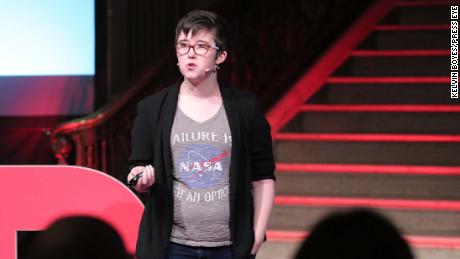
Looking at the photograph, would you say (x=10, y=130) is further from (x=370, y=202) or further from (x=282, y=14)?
(x=370, y=202)

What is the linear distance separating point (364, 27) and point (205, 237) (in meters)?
5.46

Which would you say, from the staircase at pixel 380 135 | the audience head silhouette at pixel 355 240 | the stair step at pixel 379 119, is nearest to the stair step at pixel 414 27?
the staircase at pixel 380 135

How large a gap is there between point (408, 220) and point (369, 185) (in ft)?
1.50

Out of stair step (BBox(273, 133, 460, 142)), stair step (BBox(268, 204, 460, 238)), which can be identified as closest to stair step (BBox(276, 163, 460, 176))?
stair step (BBox(273, 133, 460, 142))

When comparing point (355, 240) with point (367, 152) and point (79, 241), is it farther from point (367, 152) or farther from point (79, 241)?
point (367, 152)

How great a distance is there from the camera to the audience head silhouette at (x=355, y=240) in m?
1.66

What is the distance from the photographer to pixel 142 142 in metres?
3.06

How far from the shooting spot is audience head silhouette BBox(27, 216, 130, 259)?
5.46 feet

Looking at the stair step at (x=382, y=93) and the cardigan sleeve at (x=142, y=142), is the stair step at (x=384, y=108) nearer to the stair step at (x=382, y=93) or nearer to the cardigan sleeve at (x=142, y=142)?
the stair step at (x=382, y=93)

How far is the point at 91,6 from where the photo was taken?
8.08 meters

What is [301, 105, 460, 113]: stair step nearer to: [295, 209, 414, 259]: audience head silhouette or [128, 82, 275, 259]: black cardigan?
→ [128, 82, 275, 259]: black cardigan

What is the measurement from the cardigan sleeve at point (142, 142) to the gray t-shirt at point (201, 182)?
0.37ft

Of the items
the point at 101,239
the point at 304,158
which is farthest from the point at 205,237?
the point at 304,158

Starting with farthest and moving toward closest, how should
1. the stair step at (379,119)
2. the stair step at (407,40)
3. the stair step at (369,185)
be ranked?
the stair step at (407,40) → the stair step at (379,119) → the stair step at (369,185)
